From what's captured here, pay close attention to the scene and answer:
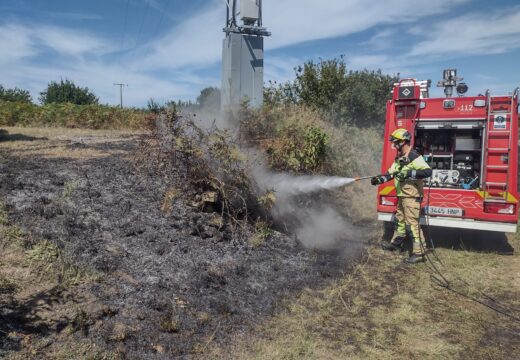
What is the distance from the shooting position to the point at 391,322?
4445 millimetres

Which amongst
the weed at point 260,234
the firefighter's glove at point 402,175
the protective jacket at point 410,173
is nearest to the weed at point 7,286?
the weed at point 260,234

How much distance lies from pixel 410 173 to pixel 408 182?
331 millimetres

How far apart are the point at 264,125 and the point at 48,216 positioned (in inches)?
Result: 223

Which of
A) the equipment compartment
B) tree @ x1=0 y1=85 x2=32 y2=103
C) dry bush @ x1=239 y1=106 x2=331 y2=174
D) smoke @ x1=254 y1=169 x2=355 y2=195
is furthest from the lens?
tree @ x1=0 y1=85 x2=32 y2=103

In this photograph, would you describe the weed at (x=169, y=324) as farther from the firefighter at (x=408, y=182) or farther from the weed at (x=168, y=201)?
the firefighter at (x=408, y=182)

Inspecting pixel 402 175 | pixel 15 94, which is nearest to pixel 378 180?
pixel 402 175

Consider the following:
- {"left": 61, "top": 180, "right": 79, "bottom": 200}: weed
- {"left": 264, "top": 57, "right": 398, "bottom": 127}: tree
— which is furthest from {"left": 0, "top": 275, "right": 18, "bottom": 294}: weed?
{"left": 264, "top": 57, "right": 398, "bottom": 127}: tree

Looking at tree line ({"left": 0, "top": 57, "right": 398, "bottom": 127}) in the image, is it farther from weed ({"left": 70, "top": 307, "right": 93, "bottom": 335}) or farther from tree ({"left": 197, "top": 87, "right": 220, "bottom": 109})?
weed ({"left": 70, "top": 307, "right": 93, "bottom": 335})

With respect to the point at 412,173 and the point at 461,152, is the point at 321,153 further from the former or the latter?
the point at 412,173

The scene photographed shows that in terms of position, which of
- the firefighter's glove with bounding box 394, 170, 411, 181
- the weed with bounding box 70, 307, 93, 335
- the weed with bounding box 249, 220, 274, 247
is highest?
the firefighter's glove with bounding box 394, 170, 411, 181

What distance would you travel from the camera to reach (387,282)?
564cm

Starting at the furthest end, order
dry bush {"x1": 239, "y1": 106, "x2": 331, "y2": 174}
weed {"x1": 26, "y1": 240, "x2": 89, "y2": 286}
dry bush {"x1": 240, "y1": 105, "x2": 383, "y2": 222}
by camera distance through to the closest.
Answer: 1. dry bush {"x1": 240, "y1": 105, "x2": 383, "y2": 222}
2. dry bush {"x1": 239, "y1": 106, "x2": 331, "y2": 174}
3. weed {"x1": 26, "y1": 240, "x2": 89, "y2": 286}

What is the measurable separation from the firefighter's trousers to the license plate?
0.40 m

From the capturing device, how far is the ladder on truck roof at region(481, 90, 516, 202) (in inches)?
255
